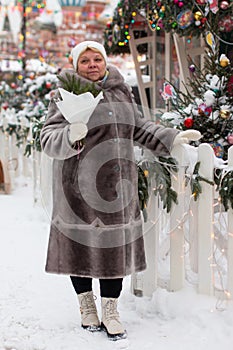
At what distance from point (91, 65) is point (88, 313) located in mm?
1384

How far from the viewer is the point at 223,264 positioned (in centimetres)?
351

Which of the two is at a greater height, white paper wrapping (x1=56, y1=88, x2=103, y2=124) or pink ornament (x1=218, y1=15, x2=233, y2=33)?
pink ornament (x1=218, y1=15, x2=233, y2=33)

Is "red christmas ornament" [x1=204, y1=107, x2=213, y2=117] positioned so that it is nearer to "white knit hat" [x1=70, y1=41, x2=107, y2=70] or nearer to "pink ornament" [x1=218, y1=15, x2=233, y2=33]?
"white knit hat" [x1=70, y1=41, x2=107, y2=70]

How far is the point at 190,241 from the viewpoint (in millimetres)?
3566

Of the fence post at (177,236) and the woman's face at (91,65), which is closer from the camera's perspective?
the woman's face at (91,65)

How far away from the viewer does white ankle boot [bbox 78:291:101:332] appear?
3121mm

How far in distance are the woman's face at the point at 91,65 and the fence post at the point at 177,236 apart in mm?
769

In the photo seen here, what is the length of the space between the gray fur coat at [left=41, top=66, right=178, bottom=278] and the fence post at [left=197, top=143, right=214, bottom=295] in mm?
447

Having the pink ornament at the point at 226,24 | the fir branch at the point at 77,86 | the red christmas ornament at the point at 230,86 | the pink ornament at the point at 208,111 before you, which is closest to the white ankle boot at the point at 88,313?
the fir branch at the point at 77,86

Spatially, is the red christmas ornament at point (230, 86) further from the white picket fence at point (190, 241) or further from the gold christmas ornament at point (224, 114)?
the white picket fence at point (190, 241)

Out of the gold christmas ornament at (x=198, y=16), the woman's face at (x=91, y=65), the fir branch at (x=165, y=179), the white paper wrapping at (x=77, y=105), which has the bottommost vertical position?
the fir branch at (x=165, y=179)

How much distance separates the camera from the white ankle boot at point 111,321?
3008mm

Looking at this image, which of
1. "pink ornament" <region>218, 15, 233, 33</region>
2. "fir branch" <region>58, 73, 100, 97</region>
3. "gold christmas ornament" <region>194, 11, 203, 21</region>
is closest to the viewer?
"fir branch" <region>58, 73, 100, 97</region>

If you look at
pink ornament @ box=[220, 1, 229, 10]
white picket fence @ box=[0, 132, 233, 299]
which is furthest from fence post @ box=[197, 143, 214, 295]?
pink ornament @ box=[220, 1, 229, 10]
